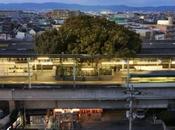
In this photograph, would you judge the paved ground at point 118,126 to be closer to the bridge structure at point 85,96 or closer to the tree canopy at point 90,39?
the bridge structure at point 85,96

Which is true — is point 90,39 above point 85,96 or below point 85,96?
above

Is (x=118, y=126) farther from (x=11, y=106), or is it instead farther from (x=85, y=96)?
(x=11, y=106)

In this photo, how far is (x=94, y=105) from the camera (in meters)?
30.2

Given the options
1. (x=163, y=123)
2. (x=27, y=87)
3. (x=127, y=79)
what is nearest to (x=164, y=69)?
(x=127, y=79)

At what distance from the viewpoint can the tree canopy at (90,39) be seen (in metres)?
36.9

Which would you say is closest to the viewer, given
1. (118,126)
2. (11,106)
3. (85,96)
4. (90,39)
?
(118,126)

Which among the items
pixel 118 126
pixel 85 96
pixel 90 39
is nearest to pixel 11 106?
pixel 85 96

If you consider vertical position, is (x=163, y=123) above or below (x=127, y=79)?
below

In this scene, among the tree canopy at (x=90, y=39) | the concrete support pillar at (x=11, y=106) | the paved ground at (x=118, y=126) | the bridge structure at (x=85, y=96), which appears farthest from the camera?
the tree canopy at (x=90, y=39)

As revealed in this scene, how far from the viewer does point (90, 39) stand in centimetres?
3684

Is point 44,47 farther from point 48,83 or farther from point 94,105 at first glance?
point 94,105

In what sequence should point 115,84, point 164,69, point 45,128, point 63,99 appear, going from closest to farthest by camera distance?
point 45,128, point 63,99, point 115,84, point 164,69

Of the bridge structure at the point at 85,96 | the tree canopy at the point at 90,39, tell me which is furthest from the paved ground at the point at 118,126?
the tree canopy at the point at 90,39

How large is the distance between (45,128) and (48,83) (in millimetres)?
4684
